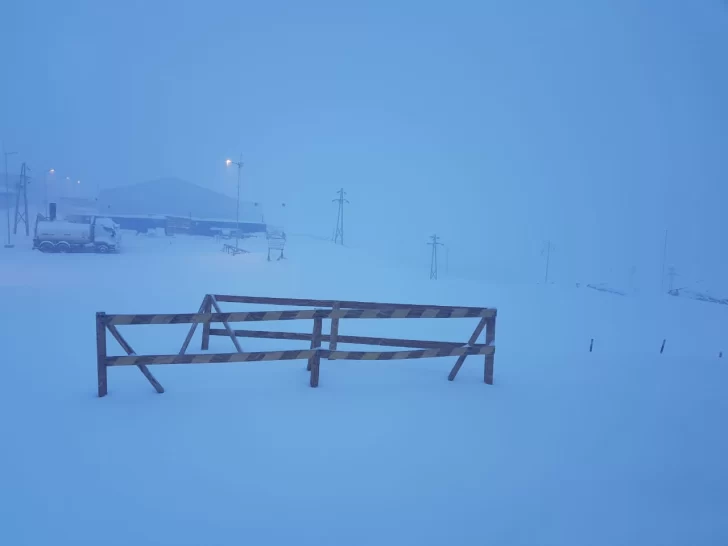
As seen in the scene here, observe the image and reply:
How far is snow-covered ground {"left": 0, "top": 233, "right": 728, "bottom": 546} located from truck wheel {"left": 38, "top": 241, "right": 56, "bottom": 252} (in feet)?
88.9

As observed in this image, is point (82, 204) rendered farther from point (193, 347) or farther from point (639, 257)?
point (639, 257)

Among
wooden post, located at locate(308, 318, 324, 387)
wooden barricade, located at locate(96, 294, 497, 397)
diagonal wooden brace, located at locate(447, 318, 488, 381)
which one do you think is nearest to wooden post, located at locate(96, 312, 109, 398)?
wooden barricade, located at locate(96, 294, 497, 397)

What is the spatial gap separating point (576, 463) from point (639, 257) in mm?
142929

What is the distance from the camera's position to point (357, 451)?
4.85 m

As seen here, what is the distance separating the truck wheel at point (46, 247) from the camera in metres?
31.7

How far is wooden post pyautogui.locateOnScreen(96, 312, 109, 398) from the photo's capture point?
229 inches

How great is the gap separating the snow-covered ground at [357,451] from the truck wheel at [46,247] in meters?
27.1

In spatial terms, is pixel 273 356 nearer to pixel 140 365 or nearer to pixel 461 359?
pixel 140 365

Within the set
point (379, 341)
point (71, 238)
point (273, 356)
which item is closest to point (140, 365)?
point (273, 356)

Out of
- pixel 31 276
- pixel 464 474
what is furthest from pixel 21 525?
pixel 31 276

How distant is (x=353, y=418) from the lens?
570 cm

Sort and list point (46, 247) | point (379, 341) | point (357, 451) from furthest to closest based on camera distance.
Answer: point (46, 247), point (379, 341), point (357, 451)

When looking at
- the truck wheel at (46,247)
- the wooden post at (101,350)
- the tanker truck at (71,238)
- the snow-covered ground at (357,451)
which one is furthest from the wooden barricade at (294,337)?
the truck wheel at (46,247)

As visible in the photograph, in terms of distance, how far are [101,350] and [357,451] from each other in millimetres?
3732
